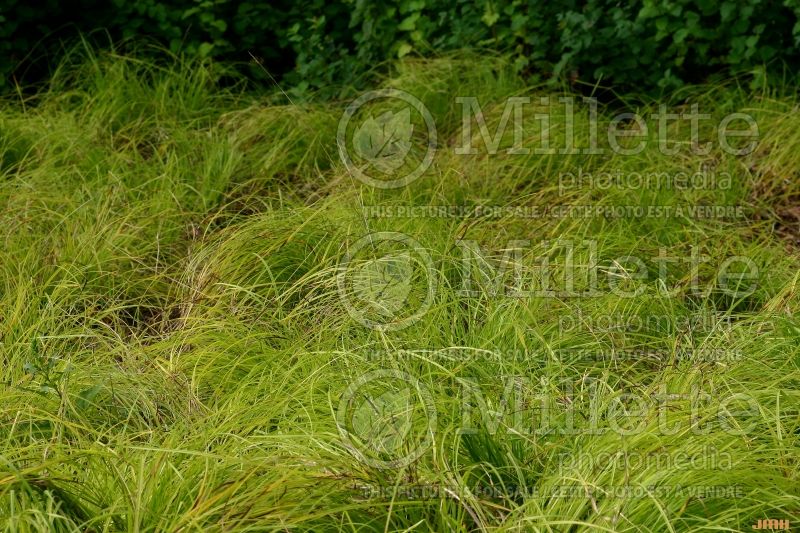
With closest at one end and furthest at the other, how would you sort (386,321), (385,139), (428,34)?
(386,321)
(385,139)
(428,34)

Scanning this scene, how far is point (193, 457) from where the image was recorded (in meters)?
2.80

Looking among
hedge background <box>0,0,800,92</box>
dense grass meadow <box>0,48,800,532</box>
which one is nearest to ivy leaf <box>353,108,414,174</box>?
dense grass meadow <box>0,48,800,532</box>

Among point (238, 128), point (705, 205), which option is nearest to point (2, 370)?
point (238, 128)

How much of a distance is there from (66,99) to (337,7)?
1.48 metres

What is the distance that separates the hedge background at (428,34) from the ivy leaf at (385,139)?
56 centimetres

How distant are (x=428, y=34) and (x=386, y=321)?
2703 millimetres

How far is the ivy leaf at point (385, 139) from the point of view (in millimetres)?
4992

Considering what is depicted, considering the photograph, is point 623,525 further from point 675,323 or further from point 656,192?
point 656,192

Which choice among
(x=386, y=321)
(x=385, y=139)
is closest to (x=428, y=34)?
(x=385, y=139)

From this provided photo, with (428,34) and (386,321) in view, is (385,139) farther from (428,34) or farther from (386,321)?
(386,321)

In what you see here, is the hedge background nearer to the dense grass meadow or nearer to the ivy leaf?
the dense grass meadow

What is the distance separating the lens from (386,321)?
3.62 meters

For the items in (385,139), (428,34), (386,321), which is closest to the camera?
(386,321)

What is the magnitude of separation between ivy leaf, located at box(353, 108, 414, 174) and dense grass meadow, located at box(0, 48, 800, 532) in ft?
0.16
